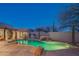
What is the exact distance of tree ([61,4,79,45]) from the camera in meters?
1.70

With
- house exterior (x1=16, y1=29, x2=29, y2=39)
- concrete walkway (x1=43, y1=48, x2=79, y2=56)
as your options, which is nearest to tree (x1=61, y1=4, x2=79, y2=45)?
concrete walkway (x1=43, y1=48, x2=79, y2=56)

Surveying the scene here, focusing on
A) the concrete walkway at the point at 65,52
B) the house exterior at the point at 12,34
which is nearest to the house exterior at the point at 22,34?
the house exterior at the point at 12,34

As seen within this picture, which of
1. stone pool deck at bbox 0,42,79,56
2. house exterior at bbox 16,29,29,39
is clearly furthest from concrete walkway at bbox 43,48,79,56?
house exterior at bbox 16,29,29,39

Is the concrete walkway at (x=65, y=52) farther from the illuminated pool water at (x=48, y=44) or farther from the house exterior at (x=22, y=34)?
the house exterior at (x=22, y=34)

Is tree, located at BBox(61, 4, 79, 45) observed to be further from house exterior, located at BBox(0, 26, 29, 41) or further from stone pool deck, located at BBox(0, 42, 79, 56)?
house exterior, located at BBox(0, 26, 29, 41)

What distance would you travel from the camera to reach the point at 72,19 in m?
1.71

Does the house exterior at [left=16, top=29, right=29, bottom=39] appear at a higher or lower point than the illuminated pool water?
higher

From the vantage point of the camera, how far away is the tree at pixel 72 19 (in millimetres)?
1700

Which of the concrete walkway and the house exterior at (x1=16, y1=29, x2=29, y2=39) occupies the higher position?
the house exterior at (x1=16, y1=29, x2=29, y2=39)

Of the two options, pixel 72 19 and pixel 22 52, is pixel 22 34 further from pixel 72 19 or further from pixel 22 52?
pixel 72 19

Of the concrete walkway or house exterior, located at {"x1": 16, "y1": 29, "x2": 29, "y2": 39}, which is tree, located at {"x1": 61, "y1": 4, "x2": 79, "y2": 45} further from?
house exterior, located at {"x1": 16, "y1": 29, "x2": 29, "y2": 39}

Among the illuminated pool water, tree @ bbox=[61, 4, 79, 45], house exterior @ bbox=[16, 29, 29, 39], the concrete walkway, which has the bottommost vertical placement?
the concrete walkway

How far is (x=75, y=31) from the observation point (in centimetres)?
170

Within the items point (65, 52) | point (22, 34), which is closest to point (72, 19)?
point (65, 52)
